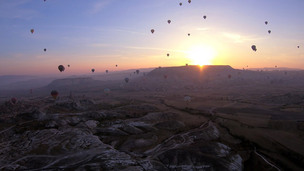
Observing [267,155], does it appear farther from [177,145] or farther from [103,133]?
[103,133]

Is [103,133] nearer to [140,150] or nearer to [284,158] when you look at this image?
[140,150]

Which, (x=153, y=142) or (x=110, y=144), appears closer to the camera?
(x=110, y=144)

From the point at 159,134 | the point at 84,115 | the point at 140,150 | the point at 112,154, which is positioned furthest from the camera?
the point at 84,115

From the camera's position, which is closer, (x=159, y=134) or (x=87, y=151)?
(x=87, y=151)

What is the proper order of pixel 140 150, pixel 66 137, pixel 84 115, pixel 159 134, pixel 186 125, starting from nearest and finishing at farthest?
pixel 140 150
pixel 66 137
pixel 159 134
pixel 186 125
pixel 84 115

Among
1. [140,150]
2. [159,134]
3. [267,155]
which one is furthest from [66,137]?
[267,155]

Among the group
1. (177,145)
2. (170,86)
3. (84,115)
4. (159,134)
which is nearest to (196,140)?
(177,145)

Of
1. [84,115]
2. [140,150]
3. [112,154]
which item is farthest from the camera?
[84,115]

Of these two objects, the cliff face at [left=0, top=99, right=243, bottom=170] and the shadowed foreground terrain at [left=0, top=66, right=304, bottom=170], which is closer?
the cliff face at [left=0, top=99, right=243, bottom=170]

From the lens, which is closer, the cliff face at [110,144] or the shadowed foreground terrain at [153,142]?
the cliff face at [110,144]
